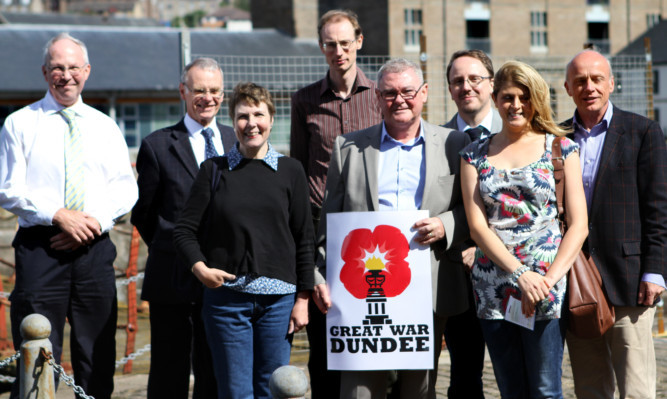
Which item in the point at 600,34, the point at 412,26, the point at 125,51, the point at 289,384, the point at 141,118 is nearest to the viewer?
the point at 289,384

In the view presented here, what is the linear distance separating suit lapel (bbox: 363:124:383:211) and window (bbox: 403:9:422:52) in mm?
46138

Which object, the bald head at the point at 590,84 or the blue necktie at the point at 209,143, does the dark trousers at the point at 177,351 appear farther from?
the bald head at the point at 590,84

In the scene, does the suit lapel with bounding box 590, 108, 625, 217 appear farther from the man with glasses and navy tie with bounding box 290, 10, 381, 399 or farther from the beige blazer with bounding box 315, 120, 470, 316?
the man with glasses and navy tie with bounding box 290, 10, 381, 399

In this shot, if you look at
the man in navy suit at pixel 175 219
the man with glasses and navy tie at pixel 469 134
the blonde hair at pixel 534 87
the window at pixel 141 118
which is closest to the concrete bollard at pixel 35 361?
the man in navy suit at pixel 175 219

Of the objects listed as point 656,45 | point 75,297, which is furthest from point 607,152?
point 656,45

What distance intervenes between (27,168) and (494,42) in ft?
167

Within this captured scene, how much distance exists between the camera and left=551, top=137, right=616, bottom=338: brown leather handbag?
4.43 metres

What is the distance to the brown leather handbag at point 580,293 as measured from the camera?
14.5ft

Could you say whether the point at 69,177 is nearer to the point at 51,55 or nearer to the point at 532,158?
the point at 51,55

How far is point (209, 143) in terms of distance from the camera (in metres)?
5.54

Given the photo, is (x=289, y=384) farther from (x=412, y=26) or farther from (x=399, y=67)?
(x=412, y=26)

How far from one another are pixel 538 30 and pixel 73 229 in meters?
52.6

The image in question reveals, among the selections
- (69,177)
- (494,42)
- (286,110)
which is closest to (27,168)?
(69,177)

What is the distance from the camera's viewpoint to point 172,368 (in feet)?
18.4
